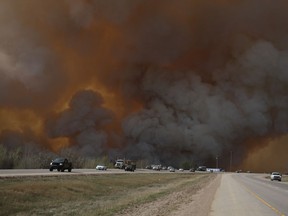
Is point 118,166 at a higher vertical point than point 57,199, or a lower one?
higher

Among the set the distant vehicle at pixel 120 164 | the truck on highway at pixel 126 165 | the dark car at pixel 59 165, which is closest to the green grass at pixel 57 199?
the dark car at pixel 59 165

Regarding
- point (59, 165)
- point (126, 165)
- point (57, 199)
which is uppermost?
point (126, 165)

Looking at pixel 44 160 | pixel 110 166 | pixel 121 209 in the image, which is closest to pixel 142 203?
pixel 121 209

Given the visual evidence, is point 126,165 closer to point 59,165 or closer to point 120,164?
point 120,164

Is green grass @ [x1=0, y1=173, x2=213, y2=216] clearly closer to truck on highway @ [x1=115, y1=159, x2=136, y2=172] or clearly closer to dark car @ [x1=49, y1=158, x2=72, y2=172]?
dark car @ [x1=49, y1=158, x2=72, y2=172]

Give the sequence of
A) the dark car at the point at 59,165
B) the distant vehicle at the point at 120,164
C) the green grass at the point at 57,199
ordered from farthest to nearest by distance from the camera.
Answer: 1. the distant vehicle at the point at 120,164
2. the dark car at the point at 59,165
3. the green grass at the point at 57,199

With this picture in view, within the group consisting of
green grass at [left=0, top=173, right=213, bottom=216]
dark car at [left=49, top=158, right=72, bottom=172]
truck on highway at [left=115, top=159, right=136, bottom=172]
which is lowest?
green grass at [left=0, top=173, right=213, bottom=216]

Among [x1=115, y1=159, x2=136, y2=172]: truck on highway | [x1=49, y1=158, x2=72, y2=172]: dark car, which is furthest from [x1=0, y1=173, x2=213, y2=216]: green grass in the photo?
[x1=115, y1=159, x2=136, y2=172]: truck on highway

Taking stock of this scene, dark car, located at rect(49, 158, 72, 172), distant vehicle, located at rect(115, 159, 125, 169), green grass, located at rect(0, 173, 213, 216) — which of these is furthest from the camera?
distant vehicle, located at rect(115, 159, 125, 169)

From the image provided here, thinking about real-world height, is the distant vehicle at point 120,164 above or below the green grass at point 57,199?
above

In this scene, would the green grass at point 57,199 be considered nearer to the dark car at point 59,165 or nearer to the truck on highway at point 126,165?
the dark car at point 59,165

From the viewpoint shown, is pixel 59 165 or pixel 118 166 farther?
pixel 118 166

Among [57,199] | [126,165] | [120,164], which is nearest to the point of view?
[57,199]

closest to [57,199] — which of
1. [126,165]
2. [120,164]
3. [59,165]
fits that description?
[59,165]
